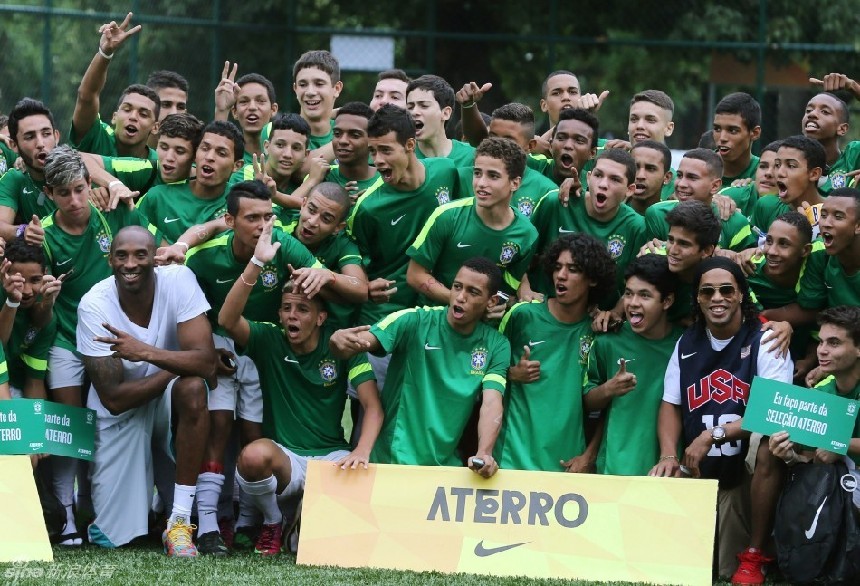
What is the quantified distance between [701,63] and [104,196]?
11094 mm

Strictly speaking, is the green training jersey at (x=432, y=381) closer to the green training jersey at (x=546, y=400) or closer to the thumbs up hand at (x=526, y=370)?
the thumbs up hand at (x=526, y=370)

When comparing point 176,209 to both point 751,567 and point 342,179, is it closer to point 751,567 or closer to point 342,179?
point 342,179

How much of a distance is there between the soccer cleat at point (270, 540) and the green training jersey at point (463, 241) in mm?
1530

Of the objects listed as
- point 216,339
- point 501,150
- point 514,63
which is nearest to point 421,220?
point 501,150

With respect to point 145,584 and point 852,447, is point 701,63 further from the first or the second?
point 145,584

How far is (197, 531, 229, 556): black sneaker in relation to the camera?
6617 millimetres

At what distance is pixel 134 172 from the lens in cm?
791

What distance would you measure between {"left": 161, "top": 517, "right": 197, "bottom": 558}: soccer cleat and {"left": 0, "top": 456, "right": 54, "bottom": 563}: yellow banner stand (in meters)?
0.56

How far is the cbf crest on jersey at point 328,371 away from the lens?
275 inches

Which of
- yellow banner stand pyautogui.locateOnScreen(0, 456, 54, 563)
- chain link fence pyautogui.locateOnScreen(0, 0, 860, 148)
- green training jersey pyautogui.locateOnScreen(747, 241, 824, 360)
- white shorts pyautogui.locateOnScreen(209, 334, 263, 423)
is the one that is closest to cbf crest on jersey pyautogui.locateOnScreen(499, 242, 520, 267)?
green training jersey pyautogui.locateOnScreen(747, 241, 824, 360)

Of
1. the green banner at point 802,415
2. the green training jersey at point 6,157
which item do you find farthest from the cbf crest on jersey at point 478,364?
the green training jersey at point 6,157

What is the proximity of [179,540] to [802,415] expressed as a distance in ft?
9.72

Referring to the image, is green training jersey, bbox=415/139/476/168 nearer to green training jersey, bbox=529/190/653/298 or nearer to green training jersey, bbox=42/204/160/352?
green training jersey, bbox=529/190/653/298

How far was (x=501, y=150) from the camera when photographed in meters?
7.00
